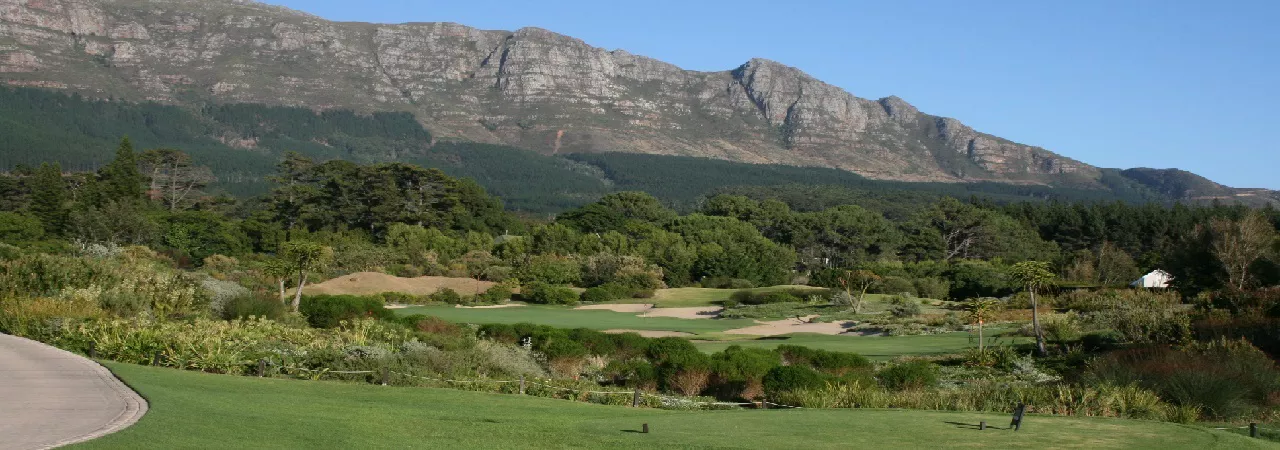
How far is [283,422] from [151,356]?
832cm

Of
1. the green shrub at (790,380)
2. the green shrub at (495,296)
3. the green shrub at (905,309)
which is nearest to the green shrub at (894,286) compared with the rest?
the green shrub at (905,309)

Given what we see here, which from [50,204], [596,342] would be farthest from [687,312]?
[50,204]

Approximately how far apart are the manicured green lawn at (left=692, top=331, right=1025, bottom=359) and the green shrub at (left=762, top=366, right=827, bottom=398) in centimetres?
894

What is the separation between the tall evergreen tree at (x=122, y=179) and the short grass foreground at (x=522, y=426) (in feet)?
243

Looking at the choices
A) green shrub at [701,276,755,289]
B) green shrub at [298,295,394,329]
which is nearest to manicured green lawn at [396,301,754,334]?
green shrub at [298,295,394,329]

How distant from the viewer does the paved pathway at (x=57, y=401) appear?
11.8 m

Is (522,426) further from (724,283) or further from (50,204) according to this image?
(50,204)

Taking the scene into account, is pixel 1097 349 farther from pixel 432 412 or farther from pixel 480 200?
pixel 480 200

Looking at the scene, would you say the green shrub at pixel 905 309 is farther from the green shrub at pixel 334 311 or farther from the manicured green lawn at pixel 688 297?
the green shrub at pixel 334 311

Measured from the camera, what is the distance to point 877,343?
121 feet

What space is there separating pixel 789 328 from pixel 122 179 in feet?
196

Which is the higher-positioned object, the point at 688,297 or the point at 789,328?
the point at 789,328

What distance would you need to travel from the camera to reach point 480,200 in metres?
109

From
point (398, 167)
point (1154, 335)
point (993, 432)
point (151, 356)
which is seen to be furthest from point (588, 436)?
point (398, 167)
